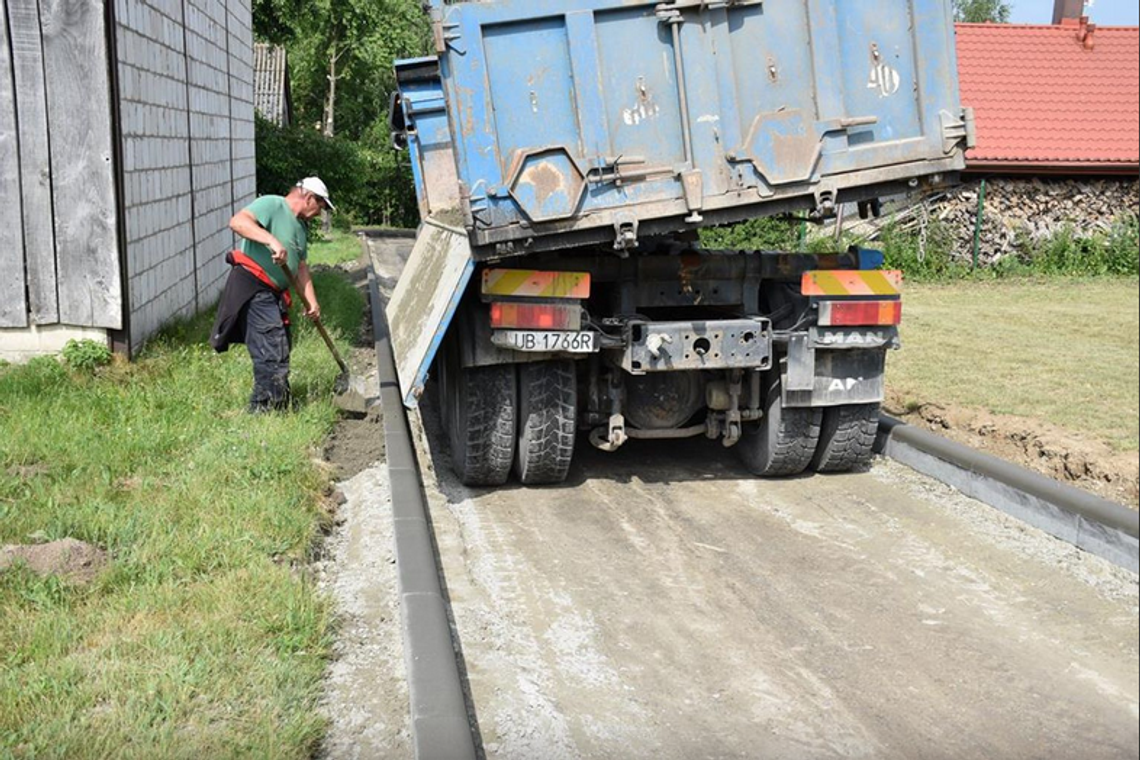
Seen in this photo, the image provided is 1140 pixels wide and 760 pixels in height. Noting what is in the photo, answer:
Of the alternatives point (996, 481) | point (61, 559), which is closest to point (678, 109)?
point (996, 481)

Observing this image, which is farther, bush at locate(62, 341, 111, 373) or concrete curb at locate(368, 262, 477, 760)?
bush at locate(62, 341, 111, 373)

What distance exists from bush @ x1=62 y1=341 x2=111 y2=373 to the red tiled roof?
6.69 meters

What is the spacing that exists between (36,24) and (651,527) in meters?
6.23

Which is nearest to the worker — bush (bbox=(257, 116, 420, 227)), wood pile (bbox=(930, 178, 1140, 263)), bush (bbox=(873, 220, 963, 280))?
wood pile (bbox=(930, 178, 1140, 263))

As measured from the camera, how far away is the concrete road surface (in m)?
4.10

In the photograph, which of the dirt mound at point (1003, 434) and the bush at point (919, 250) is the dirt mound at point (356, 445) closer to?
the dirt mound at point (1003, 434)

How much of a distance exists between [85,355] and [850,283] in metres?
5.97

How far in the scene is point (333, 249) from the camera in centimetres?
2688

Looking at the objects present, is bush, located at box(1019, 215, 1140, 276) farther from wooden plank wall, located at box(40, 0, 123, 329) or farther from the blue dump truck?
wooden plank wall, located at box(40, 0, 123, 329)

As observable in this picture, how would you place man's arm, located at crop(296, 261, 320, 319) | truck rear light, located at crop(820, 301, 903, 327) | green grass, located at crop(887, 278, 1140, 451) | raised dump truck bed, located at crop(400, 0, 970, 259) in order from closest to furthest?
green grass, located at crop(887, 278, 1140, 451) < raised dump truck bed, located at crop(400, 0, 970, 259) < truck rear light, located at crop(820, 301, 903, 327) < man's arm, located at crop(296, 261, 320, 319)

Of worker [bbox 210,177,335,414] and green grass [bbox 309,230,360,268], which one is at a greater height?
green grass [bbox 309,230,360,268]

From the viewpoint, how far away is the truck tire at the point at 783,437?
729 cm

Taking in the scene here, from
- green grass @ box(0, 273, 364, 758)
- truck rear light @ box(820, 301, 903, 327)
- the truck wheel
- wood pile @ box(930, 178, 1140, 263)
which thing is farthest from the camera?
the truck wheel

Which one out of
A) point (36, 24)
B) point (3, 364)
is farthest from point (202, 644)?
point (36, 24)
